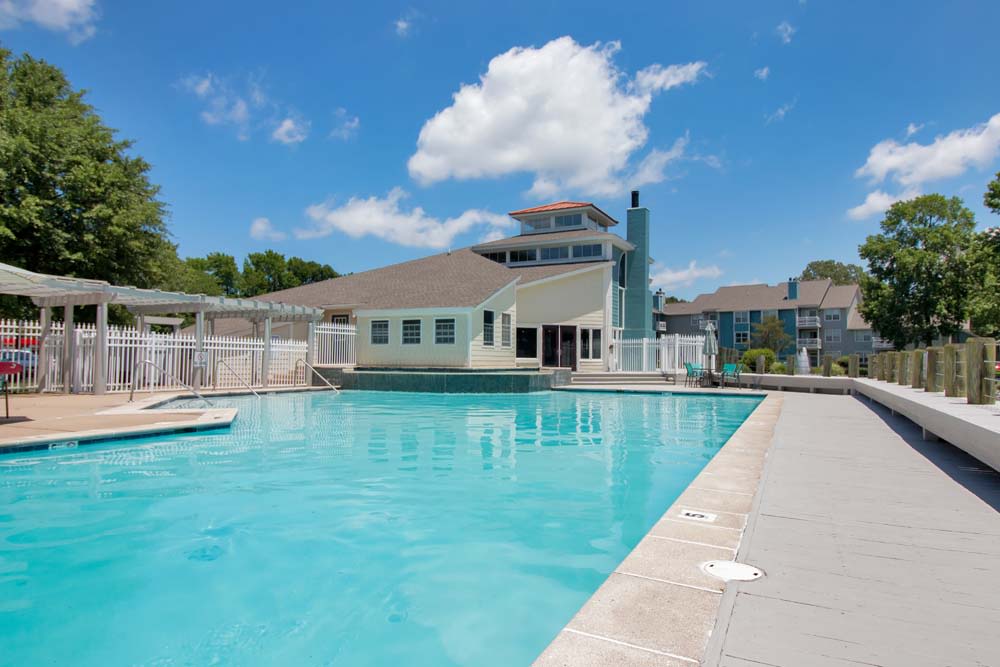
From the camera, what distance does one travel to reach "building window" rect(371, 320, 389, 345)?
928 inches

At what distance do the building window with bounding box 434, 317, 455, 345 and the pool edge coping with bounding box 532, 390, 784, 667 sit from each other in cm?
1828

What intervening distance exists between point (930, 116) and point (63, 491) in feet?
90.6

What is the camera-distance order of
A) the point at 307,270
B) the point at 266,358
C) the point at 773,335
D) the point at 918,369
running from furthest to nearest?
the point at 307,270, the point at 773,335, the point at 266,358, the point at 918,369

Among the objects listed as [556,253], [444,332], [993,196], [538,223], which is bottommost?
[444,332]

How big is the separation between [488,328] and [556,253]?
30.6 feet

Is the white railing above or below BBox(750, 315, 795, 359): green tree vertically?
below

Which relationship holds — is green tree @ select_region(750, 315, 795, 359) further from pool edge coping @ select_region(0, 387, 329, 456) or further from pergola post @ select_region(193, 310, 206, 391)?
pool edge coping @ select_region(0, 387, 329, 456)

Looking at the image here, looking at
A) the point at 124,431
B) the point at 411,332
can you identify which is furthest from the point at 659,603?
the point at 411,332

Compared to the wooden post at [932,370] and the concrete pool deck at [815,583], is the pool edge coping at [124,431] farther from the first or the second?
the wooden post at [932,370]

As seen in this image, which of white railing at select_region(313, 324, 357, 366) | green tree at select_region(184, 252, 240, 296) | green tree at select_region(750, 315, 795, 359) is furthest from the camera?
green tree at select_region(184, 252, 240, 296)

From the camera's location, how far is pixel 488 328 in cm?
2308

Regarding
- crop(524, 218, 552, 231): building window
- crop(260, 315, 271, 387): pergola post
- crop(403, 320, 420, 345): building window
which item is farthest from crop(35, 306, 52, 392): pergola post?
crop(524, 218, 552, 231): building window

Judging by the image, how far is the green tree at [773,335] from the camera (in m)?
46.4

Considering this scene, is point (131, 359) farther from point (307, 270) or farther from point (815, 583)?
point (307, 270)
